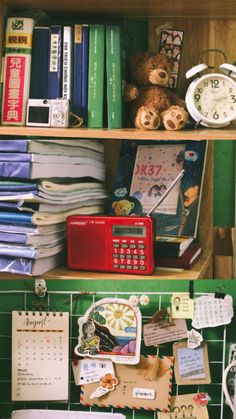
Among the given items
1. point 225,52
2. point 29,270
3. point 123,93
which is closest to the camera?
point 29,270

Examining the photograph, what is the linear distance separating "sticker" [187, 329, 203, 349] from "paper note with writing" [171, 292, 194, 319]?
1.7 inches

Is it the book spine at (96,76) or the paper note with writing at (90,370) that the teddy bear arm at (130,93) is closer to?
the book spine at (96,76)

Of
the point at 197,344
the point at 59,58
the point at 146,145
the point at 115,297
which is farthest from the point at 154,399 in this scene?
the point at 59,58

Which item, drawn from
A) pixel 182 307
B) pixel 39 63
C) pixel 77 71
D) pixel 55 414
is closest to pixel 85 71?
pixel 77 71

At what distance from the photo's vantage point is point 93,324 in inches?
69.0

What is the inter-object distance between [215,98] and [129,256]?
0.48 meters

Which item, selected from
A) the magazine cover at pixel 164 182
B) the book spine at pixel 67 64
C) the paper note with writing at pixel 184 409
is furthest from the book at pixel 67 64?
the paper note with writing at pixel 184 409

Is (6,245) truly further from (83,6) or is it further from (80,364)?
(83,6)

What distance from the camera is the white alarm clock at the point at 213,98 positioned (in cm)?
172

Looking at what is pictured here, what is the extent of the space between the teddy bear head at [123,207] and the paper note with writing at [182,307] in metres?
0.28

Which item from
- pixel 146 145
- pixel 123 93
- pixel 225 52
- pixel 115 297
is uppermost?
pixel 225 52

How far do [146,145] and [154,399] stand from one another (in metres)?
0.72

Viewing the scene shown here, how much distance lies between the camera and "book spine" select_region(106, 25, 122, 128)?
65.9 inches

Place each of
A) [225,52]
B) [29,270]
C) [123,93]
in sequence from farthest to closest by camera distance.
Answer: [225,52] < [123,93] < [29,270]
